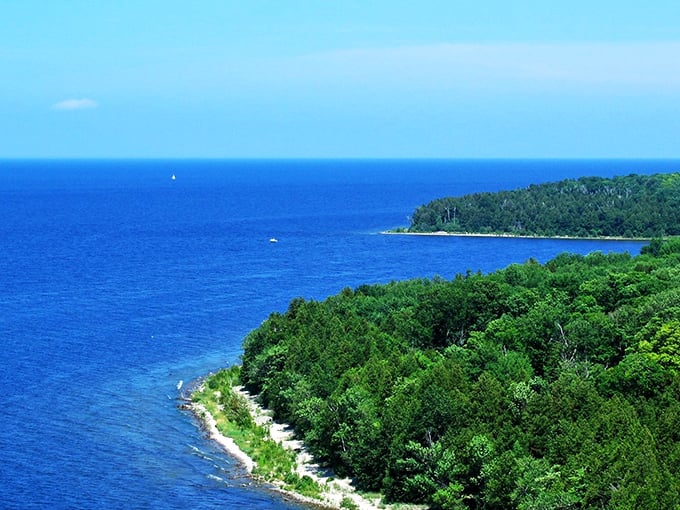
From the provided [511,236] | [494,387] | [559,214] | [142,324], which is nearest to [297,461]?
[494,387]

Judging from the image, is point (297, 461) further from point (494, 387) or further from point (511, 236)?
point (511, 236)

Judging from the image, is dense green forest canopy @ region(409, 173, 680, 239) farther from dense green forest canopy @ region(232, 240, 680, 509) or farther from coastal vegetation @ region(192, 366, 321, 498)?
coastal vegetation @ region(192, 366, 321, 498)

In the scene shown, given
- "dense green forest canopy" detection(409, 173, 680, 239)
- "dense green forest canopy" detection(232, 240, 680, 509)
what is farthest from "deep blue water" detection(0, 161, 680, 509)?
"dense green forest canopy" detection(409, 173, 680, 239)

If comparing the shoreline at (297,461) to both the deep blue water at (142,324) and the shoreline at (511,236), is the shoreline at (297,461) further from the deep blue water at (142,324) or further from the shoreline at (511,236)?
the shoreline at (511,236)

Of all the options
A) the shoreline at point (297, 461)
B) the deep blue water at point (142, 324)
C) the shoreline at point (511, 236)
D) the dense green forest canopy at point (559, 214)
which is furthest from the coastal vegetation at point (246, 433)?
the dense green forest canopy at point (559, 214)

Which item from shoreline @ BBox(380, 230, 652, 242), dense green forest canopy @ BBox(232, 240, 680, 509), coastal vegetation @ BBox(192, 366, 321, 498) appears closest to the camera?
dense green forest canopy @ BBox(232, 240, 680, 509)

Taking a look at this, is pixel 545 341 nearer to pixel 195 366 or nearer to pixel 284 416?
pixel 284 416
